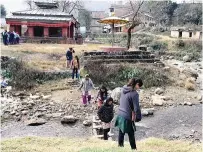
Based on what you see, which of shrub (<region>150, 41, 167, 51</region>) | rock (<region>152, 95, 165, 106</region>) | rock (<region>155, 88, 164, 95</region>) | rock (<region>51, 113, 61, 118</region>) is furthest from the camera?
shrub (<region>150, 41, 167, 51</region>)

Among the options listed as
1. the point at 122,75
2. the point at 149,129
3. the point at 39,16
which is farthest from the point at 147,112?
the point at 39,16

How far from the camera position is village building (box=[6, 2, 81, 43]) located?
3628 cm

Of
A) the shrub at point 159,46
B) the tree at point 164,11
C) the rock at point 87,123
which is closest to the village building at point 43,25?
the shrub at point 159,46

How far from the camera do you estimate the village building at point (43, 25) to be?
119 feet

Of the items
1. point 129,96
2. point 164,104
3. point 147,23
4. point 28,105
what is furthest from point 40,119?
point 147,23

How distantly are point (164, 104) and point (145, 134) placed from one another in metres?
4.64

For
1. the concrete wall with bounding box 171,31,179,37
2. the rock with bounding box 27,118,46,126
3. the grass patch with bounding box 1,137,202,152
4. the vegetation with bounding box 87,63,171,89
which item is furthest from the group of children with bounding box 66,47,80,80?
the concrete wall with bounding box 171,31,179,37

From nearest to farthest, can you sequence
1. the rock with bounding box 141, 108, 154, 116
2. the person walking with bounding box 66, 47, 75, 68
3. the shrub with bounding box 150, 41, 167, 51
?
the rock with bounding box 141, 108, 154, 116, the person walking with bounding box 66, 47, 75, 68, the shrub with bounding box 150, 41, 167, 51

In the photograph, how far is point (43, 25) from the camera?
36812 mm

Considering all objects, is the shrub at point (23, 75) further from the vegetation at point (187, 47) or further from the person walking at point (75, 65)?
the vegetation at point (187, 47)

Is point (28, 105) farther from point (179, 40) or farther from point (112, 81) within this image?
point (179, 40)

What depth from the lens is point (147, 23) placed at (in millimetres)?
69375

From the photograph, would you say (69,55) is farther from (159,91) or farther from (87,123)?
(87,123)

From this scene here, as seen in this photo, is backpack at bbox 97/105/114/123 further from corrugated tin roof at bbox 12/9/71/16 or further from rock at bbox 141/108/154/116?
corrugated tin roof at bbox 12/9/71/16
